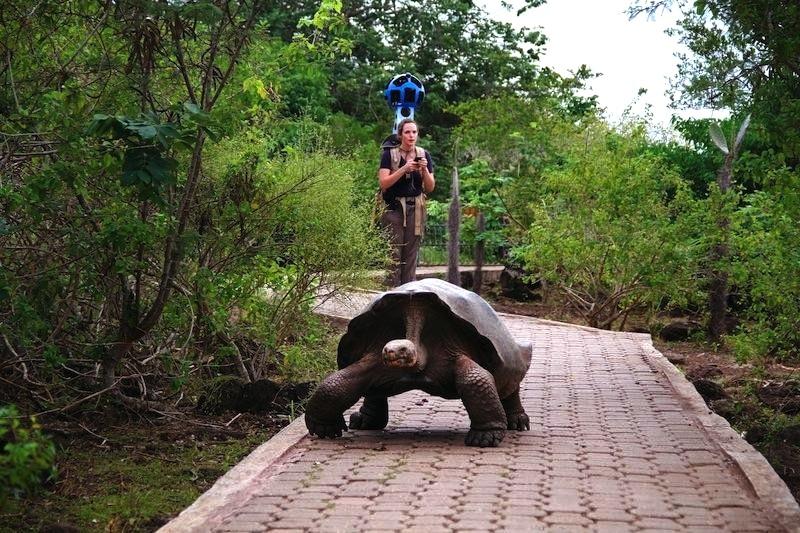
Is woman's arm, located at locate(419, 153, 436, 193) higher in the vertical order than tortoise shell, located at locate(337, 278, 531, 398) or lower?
higher

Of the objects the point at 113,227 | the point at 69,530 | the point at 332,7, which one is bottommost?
the point at 69,530

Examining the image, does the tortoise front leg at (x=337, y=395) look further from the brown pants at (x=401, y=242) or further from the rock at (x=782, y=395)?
the brown pants at (x=401, y=242)

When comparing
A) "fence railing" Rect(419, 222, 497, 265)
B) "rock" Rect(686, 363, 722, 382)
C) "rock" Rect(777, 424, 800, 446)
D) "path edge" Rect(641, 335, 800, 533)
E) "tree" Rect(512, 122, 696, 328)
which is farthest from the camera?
"fence railing" Rect(419, 222, 497, 265)

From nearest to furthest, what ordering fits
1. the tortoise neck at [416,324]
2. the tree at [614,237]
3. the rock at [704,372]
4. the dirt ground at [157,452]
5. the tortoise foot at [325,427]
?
the dirt ground at [157,452] → the tortoise neck at [416,324] → the tortoise foot at [325,427] → the rock at [704,372] → the tree at [614,237]

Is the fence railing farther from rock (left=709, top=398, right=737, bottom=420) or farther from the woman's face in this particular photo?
rock (left=709, top=398, right=737, bottom=420)

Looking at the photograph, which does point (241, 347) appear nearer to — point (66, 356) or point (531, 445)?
point (66, 356)

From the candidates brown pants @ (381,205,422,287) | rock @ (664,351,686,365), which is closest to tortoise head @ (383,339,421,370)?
brown pants @ (381,205,422,287)

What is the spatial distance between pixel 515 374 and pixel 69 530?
2814mm

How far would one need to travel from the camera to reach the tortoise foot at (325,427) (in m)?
7.14

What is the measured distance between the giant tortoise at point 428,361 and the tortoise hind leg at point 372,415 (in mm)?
149

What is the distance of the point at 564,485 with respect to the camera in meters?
5.80

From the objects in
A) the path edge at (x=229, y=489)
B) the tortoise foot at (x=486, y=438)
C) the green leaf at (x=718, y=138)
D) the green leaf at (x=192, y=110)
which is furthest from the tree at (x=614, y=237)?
the green leaf at (x=192, y=110)

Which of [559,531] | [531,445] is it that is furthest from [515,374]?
[559,531]

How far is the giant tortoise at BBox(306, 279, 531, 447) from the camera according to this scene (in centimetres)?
688
